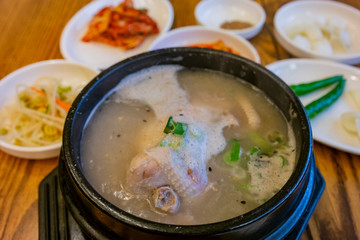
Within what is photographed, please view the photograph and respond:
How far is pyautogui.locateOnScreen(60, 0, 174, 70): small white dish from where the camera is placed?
2577 millimetres

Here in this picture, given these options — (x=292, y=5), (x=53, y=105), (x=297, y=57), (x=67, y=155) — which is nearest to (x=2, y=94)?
(x=53, y=105)

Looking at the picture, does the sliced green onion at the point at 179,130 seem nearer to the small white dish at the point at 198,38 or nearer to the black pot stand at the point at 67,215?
the black pot stand at the point at 67,215

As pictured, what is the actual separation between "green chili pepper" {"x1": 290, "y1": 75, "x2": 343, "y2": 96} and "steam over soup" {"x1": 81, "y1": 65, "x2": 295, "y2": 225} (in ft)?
2.48

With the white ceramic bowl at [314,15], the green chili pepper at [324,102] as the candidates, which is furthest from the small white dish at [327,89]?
the white ceramic bowl at [314,15]

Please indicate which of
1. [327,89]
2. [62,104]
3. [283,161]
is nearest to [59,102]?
[62,104]

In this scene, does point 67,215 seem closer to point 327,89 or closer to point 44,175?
point 44,175

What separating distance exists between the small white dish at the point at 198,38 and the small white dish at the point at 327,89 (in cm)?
35

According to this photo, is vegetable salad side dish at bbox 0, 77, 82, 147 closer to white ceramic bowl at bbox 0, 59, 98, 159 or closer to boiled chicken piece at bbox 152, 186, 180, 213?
white ceramic bowl at bbox 0, 59, 98, 159

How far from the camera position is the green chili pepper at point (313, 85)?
2199 mm

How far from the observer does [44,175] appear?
5.89 feet

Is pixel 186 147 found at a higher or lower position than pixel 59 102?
higher

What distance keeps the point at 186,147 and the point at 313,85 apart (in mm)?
1378

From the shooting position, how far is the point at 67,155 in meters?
1.11

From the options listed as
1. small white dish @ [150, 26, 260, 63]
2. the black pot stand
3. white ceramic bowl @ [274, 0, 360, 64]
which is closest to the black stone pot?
the black pot stand
